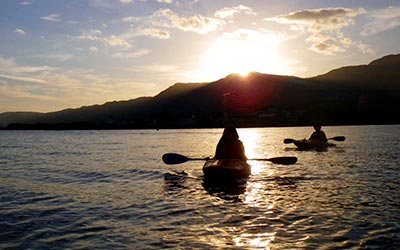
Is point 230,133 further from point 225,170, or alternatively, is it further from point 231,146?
point 225,170

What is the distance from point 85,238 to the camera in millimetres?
10906

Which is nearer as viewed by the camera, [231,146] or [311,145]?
[231,146]

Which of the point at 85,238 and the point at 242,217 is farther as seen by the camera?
the point at 242,217

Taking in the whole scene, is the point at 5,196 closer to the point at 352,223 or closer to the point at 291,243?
the point at 291,243

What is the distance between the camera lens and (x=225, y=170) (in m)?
21.4

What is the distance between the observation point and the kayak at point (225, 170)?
70.2 ft

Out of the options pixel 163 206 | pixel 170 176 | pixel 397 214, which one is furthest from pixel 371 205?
pixel 170 176

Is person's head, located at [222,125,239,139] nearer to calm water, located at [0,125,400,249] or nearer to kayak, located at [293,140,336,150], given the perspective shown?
calm water, located at [0,125,400,249]

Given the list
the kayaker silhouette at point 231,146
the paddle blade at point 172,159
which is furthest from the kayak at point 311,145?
the kayaker silhouette at point 231,146

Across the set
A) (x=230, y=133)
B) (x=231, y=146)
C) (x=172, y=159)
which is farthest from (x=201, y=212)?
(x=172, y=159)

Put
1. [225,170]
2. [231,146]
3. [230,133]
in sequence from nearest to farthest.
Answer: [225,170] → [230,133] → [231,146]

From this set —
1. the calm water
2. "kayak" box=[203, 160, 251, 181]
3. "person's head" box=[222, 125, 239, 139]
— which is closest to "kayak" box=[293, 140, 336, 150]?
the calm water

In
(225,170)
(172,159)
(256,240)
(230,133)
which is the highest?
(230,133)

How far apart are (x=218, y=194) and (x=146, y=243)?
7694mm
